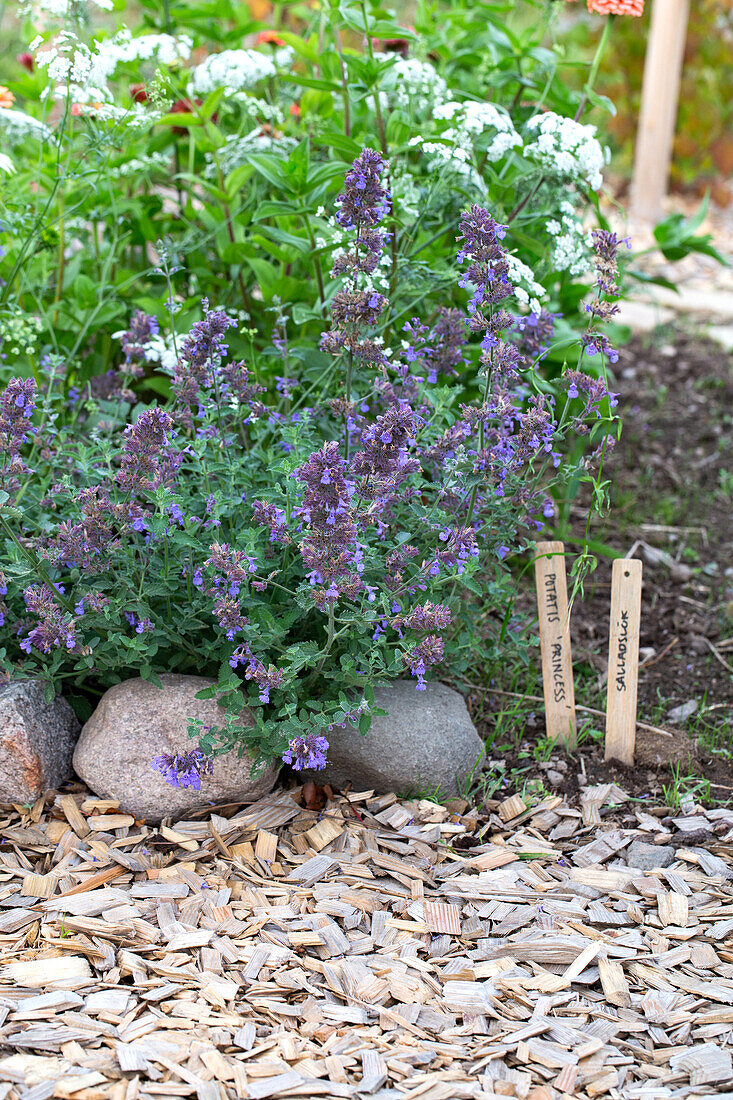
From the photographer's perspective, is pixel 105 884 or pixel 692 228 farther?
pixel 692 228

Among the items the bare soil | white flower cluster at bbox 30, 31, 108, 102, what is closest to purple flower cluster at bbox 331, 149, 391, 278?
white flower cluster at bbox 30, 31, 108, 102

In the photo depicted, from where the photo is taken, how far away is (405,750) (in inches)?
91.4

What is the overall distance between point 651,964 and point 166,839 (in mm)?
1020

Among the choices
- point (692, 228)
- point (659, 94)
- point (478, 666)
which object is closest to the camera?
point (478, 666)

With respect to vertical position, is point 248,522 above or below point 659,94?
below

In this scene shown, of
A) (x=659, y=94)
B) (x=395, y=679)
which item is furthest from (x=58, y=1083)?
(x=659, y=94)

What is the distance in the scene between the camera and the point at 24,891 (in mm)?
2006

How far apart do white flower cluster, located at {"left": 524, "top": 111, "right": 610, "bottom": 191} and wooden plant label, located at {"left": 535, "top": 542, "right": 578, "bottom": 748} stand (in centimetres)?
102

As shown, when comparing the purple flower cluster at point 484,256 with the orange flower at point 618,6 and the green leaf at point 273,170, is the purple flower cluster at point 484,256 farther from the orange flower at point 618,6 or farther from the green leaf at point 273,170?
the orange flower at point 618,6

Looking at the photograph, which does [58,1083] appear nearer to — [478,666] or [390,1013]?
[390,1013]

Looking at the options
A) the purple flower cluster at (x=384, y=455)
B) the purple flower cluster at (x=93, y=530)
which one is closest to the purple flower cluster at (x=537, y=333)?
the purple flower cluster at (x=384, y=455)

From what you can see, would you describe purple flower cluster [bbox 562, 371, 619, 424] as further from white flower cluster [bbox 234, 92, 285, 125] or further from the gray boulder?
white flower cluster [bbox 234, 92, 285, 125]

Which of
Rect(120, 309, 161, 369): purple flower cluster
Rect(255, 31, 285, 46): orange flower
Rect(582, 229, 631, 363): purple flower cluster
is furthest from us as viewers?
Rect(255, 31, 285, 46): orange flower

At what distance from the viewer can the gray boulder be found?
2.32 metres
